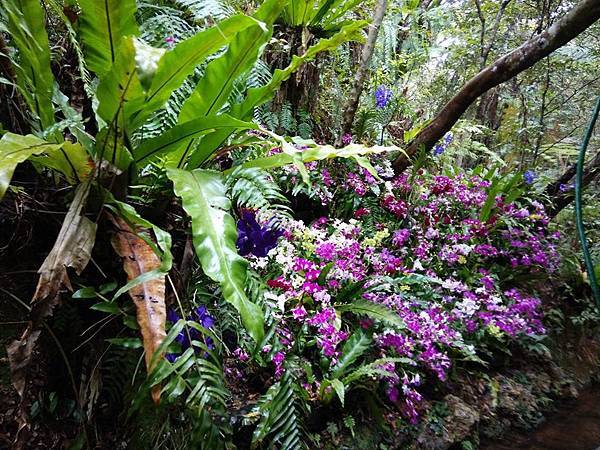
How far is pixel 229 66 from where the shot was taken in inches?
41.3

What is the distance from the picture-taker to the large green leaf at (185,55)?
90 centimetres

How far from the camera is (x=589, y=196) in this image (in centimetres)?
424

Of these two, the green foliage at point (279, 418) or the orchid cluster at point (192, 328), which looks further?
the green foliage at point (279, 418)

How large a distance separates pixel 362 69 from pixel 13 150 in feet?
7.80

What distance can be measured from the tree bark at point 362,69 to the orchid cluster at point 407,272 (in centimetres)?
36

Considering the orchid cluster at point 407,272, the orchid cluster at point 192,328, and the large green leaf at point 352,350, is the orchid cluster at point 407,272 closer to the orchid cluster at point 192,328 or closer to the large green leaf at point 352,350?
the large green leaf at point 352,350

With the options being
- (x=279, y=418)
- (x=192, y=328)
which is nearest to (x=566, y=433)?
(x=279, y=418)

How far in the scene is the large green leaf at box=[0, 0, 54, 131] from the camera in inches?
34.6

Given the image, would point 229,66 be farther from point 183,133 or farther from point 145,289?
point 145,289

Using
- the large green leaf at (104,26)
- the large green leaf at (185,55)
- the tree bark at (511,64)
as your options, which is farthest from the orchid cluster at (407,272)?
the large green leaf at (104,26)

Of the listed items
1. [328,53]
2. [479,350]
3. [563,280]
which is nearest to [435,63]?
[328,53]

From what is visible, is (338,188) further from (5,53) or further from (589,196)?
(589,196)

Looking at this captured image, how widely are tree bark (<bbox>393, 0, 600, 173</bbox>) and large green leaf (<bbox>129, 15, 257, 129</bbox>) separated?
Result: 216cm

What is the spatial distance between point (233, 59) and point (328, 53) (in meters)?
2.42
